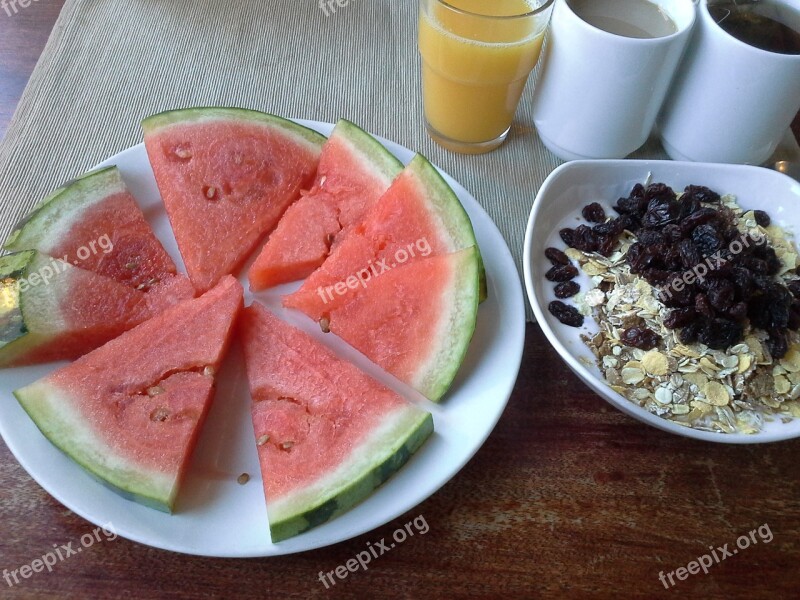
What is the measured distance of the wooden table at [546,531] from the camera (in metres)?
1.09

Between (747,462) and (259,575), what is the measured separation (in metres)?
1.01

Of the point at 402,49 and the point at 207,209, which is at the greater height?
the point at 402,49

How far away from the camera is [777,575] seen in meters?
1.14

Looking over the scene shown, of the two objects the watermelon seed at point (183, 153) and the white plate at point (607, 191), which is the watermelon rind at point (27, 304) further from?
the white plate at point (607, 191)

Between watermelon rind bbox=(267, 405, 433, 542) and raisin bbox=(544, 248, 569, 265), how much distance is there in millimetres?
574

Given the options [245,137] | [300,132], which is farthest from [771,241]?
[245,137]

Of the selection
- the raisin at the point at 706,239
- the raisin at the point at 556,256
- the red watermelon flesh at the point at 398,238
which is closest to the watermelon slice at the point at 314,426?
the red watermelon flesh at the point at 398,238

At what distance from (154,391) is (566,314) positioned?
35.1 inches

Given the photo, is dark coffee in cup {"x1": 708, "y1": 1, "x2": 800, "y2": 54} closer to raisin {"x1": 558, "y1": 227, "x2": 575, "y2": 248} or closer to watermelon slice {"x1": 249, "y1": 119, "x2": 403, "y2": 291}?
raisin {"x1": 558, "y1": 227, "x2": 575, "y2": 248}

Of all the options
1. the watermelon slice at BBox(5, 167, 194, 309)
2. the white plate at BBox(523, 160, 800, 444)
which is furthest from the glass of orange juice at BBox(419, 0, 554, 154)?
the watermelon slice at BBox(5, 167, 194, 309)

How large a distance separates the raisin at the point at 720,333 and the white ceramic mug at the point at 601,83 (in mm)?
644

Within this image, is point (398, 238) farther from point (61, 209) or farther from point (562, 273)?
point (61, 209)

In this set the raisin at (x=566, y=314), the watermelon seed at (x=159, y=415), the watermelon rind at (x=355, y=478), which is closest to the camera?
the watermelon rind at (x=355, y=478)

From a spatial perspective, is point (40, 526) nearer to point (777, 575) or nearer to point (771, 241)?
point (777, 575)
